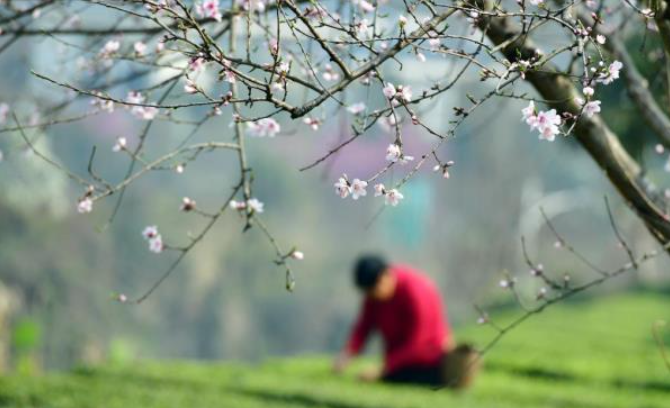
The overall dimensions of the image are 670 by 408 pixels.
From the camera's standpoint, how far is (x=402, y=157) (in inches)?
141

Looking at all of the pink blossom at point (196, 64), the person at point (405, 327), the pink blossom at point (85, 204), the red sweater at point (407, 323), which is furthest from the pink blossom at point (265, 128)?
the red sweater at point (407, 323)

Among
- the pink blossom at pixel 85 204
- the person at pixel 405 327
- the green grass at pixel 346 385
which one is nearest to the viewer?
the pink blossom at pixel 85 204

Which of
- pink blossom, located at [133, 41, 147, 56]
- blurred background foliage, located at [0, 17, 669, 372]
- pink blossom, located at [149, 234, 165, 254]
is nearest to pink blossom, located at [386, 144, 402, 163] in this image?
pink blossom, located at [149, 234, 165, 254]

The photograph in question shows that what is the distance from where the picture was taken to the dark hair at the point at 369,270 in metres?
9.19

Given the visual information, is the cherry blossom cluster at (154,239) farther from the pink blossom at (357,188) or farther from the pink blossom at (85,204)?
the pink blossom at (357,188)

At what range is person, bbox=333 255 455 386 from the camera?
31.6ft

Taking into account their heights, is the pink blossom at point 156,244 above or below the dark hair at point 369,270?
below

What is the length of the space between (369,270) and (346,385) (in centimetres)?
102

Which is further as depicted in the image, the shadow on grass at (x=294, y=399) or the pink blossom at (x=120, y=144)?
the shadow on grass at (x=294, y=399)

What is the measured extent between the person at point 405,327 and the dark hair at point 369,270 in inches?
4.8

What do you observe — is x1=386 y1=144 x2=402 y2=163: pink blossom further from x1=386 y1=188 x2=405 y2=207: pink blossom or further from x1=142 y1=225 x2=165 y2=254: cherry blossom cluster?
x1=142 y1=225 x2=165 y2=254: cherry blossom cluster

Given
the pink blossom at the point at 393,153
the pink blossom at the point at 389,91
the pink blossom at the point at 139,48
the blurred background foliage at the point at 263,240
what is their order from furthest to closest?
the blurred background foliage at the point at 263,240 < the pink blossom at the point at 139,48 < the pink blossom at the point at 389,91 < the pink blossom at the point at 393,153

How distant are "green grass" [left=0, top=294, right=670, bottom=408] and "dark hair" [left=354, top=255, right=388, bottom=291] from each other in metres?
0.88

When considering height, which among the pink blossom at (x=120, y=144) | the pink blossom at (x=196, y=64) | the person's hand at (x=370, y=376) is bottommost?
the person's hand at (x=370, y=376)
